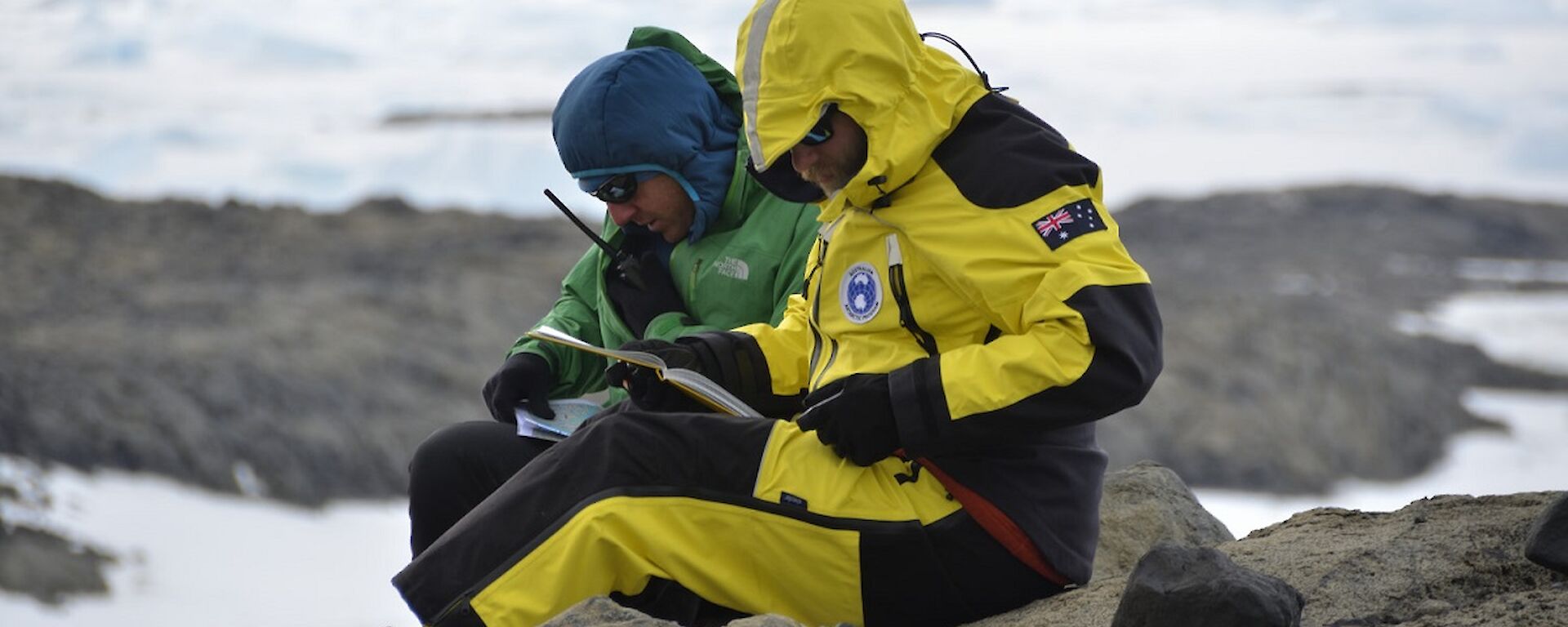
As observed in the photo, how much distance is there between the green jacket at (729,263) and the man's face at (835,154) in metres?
0.66

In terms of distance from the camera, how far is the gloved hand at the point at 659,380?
3.36 meters

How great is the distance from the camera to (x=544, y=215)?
2000 centimetres

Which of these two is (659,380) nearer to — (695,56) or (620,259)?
(620,259)

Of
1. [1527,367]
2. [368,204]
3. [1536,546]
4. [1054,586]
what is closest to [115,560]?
[1054,586]

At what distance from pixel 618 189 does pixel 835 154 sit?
83 centimetres

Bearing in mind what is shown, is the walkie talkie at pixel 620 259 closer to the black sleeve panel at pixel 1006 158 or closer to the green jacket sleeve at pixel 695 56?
the green jacket sleeve at pixel 695 56

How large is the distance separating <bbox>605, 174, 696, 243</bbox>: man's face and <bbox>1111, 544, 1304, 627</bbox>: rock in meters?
1.46

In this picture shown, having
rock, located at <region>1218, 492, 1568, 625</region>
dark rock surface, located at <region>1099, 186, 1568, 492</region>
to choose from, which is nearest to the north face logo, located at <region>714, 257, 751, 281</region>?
rock, located at <region>1218, 492, 1568, 625</region>

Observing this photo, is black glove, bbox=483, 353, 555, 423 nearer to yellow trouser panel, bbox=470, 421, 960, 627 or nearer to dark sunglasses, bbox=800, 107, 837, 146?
yellow trouser panel, bbox=470, 421, 960, 627

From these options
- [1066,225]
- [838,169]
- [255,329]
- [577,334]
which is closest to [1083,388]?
[1066,225]

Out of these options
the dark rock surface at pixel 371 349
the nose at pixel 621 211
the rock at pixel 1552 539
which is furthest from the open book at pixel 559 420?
the dark rock surface at pixel 371 349

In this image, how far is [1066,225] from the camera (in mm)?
2787


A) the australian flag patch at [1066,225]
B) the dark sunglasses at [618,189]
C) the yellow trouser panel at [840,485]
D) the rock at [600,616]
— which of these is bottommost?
the rock at [600,616]

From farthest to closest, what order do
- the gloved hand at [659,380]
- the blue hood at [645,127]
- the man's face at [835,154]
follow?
the blue hood at [645,127] < the gloved hand at [659,380] < the man's face at [835,154]
